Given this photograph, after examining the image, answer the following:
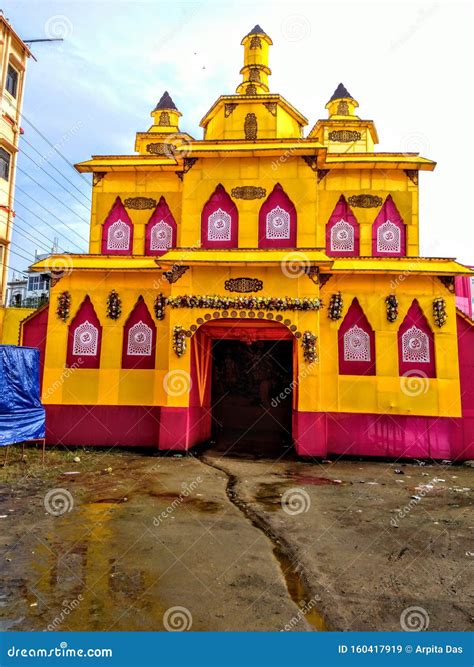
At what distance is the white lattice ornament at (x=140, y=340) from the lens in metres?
13.1

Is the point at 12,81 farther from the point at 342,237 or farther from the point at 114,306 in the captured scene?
the point at 342,237

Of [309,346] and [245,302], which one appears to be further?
[245,302]

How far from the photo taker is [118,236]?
14.6m

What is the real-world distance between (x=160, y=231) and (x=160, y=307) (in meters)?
2.93

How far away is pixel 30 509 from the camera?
21.8 feet

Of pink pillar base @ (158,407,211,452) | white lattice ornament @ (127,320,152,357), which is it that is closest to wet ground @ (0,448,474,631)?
pink pillar base @ (158,407,211,452)

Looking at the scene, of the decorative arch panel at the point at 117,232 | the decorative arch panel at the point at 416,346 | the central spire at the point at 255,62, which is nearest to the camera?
Answer: the decorative arch panel at the point at 416,346

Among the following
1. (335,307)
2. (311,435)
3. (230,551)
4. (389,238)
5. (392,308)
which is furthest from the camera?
(389,238)

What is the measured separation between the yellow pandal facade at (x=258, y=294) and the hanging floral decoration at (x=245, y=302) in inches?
1.5

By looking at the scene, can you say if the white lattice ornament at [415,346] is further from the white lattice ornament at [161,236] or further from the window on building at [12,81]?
the window on building at [12,81]

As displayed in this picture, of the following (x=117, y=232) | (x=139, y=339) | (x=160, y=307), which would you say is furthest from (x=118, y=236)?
(x=139, y=339)

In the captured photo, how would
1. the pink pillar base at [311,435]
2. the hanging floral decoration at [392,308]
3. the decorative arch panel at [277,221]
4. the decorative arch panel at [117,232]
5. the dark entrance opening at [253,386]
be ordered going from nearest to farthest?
the pink pillar base at [311,435], the hanging floral decoration at [392,308], the decorative arch panel at [277,221], the decorative arch panel at [117,232], the dark entrance opening at [253,386]

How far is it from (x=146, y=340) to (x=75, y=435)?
337cm

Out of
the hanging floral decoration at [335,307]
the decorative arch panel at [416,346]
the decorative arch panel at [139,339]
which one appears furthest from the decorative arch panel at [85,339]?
the decorative arch panel at [416,346]
